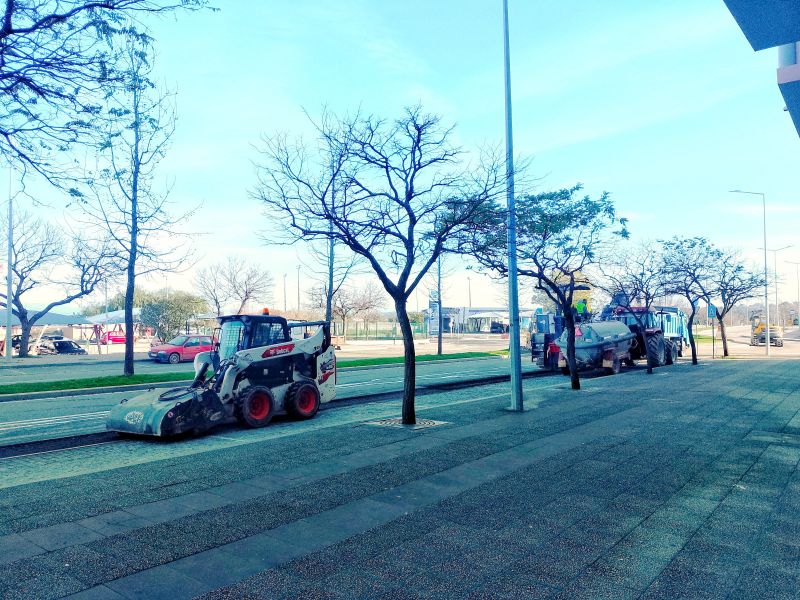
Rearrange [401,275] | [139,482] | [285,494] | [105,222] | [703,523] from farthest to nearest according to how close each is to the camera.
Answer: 1. [105,222]
2. [401,275]
3. [139,482]
4. [285,494]
5. [703,523]

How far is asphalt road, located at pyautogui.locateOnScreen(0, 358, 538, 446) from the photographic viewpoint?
36.4 feet

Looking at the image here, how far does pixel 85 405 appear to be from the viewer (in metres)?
14.9

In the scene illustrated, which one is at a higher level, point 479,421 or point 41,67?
point 41,67

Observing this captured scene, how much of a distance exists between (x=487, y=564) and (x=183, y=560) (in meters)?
2.42

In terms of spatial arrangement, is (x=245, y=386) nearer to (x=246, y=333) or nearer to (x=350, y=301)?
(x=246, y=333)

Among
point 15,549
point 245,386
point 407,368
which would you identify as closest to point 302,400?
point 245,386

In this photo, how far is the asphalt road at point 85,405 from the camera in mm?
11109

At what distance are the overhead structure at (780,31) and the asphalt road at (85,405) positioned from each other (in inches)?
450

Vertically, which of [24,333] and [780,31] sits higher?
[780,31]

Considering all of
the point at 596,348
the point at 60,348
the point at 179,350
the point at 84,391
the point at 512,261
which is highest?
the point at 512,261

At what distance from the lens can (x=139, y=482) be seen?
7.25 meters

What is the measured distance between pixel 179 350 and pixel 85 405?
16686mm

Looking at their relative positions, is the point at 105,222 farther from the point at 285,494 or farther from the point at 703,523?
the point at 703,523

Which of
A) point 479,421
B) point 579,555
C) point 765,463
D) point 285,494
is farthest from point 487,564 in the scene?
point 479,421
